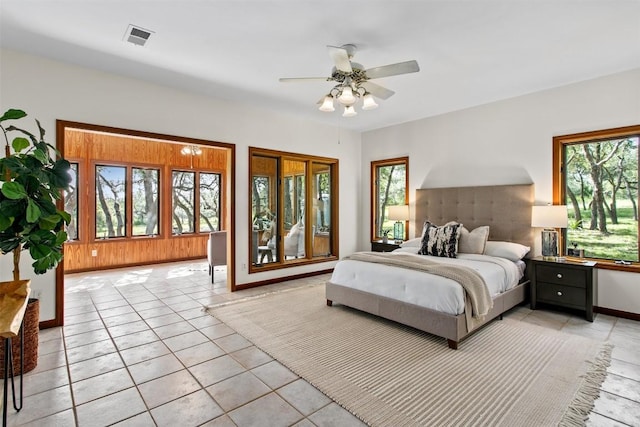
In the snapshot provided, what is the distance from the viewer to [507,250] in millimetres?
4152

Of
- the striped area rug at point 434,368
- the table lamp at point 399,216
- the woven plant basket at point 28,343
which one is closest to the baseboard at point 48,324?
the woven plant basket at point 28,343

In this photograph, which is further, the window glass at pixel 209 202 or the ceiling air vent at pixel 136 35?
the window glass at pixel 209 202

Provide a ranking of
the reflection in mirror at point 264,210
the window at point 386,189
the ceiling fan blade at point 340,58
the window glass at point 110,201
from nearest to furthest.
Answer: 1. the ceiling fan blade at point 340,58
2. the reflection in mirror at point 264,210
3. the window at point 386,189
4. the window glass at point 110,201

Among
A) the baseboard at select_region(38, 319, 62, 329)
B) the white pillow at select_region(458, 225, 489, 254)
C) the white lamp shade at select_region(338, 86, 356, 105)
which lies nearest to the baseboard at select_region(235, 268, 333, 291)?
the baseboard at select_region(38, 319, 62, 329)

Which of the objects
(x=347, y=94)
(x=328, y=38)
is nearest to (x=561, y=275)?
(x=347, y=94)

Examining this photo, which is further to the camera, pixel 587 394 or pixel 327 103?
pixel 327 103

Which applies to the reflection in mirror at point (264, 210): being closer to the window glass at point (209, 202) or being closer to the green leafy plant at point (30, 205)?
the green leafy plant at point (30, 205)

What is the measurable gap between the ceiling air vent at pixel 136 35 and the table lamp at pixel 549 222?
4.72m

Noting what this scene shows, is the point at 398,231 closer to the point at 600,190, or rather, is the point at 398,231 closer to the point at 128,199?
the point at 600,190

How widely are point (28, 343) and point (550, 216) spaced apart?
541cm

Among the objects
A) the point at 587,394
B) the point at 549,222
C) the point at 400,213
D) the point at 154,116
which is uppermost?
the point at 154,116

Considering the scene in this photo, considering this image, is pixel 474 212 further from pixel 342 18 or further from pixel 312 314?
pixel 342 18

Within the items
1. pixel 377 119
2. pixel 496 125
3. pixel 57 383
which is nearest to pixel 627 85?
pixel 496 125

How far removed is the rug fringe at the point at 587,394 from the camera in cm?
194
